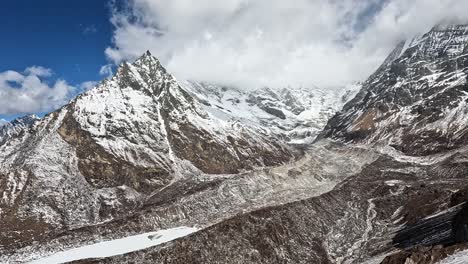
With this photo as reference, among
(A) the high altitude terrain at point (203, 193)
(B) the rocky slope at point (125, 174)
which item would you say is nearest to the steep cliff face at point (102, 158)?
(B) the rocky slope at point (125, 174)

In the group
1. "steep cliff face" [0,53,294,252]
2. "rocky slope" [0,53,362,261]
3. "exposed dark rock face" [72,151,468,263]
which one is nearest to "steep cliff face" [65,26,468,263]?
"exposed dark rock face" [72,151,468,263]

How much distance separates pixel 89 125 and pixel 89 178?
3154cm

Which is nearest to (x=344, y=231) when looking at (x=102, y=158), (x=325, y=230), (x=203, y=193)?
(x=325, y=230)

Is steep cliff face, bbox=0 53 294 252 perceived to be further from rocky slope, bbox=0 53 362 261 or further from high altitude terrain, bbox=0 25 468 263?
high altitude terrain, bbox=0 25 468 263

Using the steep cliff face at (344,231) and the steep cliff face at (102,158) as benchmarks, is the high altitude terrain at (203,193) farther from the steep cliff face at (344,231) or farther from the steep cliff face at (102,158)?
the steep cliff face at (102,158)

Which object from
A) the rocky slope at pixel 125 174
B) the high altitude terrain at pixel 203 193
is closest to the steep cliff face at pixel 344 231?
the high altitude terrain at pixel 203 193

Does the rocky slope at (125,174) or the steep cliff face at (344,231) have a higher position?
the rocky slope at (125,174)

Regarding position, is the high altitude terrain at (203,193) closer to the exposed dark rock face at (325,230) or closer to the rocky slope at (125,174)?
the exposed dark rock face at (325,230)

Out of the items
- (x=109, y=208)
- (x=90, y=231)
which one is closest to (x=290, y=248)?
(x=90, y=231)

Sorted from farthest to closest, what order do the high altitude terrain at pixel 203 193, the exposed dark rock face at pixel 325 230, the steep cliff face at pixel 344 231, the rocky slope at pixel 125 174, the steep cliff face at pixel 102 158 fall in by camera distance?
1. the steep cliff face at pixel 102 158
2. the rocky slope at pixel 125 174
3. the high altitude terrain at pixel 203 193
4. the exposed dark rock face at pixel 325 230
5. the steep cliff face at pixel 344 231

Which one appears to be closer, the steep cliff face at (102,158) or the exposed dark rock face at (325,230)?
the exposed dark rock face at (325,230)

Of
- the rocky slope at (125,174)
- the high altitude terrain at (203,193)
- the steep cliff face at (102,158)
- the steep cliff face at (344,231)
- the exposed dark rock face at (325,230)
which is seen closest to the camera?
the steep cliff face at (344,231)

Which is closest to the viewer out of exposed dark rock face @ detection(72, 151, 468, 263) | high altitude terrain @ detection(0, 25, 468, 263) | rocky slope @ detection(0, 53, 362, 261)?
exposed dark rock face @ detection(72, 151, 468, 263)

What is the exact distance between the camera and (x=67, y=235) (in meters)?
96.2
